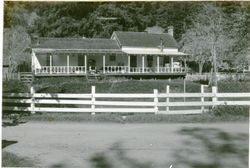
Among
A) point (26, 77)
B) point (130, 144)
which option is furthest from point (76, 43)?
point (130, 144)

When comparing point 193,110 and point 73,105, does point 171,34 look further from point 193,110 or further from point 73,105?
point 73,105

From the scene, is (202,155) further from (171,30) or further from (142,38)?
(142,38)

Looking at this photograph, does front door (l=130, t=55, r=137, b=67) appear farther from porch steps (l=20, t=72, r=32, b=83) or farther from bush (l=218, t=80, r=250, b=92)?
porch steps (l=20, t=72, r=32, b=83)

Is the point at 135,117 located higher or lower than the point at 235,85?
lower

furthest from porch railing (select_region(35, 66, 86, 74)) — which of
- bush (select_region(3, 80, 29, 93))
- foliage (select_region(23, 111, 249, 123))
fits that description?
foliage (select_region(23, 111, 249, 123))

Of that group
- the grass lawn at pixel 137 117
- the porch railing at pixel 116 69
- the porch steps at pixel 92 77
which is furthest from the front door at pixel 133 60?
the grass lawn at pixel 137 117

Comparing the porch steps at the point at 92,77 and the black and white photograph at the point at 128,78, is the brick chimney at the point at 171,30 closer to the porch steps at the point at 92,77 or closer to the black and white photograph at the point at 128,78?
the black and white photograph at the point at 128,78
